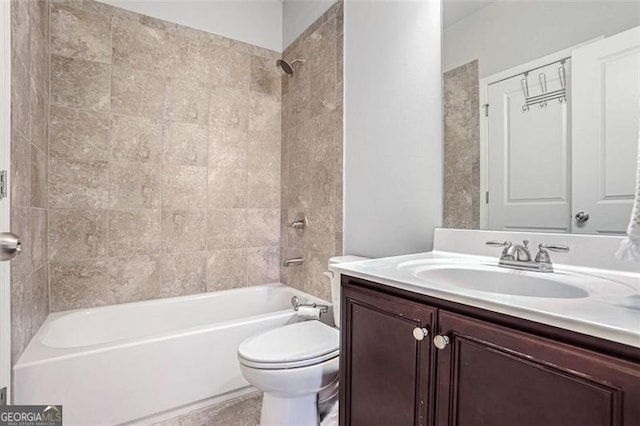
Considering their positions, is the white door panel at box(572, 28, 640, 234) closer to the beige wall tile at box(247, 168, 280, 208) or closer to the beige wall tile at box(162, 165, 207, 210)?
the beige wall tile at box(247, 168, 280, 208)

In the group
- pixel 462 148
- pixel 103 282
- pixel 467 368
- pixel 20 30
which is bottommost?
pixel 103 282

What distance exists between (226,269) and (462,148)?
181 cm

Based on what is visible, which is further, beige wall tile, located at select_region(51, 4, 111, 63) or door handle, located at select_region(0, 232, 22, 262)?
beige wall tile, located at select_region(51, 4, 111, 63)

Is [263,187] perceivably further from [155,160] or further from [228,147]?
[155,160]

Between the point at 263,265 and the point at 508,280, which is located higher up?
the point at 508,280

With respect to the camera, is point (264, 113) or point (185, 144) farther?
point (264, 113)

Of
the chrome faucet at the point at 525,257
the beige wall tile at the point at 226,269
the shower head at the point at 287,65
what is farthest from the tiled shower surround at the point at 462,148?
the beige wall tile at the point at 226,269

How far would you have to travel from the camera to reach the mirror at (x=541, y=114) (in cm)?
98

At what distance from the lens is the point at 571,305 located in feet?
2.06

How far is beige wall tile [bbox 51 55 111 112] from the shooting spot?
1.84 metres

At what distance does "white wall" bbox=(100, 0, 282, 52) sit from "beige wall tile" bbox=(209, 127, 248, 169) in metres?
0.71

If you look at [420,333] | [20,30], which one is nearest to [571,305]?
[420,333]

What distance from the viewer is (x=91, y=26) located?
76.0 inches

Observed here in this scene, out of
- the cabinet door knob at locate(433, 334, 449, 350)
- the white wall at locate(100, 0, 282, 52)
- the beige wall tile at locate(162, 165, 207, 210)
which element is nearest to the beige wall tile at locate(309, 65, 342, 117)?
the white wall at locate(100, 0, 282, 52)
